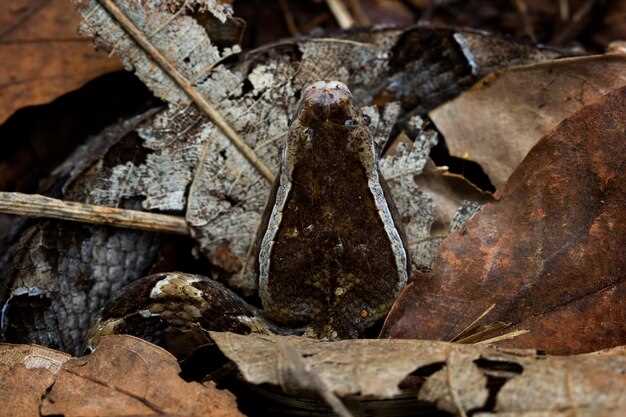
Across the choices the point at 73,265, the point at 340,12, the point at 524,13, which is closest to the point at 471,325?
the point at 73,265

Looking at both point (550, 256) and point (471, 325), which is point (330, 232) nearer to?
point (471, 325)

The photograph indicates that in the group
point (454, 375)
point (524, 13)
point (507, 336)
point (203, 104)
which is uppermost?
point (203, 104)

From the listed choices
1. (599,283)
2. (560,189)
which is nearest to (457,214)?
(560,189)

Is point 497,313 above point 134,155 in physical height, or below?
below

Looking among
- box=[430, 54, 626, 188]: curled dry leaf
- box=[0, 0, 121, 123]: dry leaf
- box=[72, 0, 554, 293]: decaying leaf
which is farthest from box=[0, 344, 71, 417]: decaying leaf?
box=[430, 54, 626, 188]: curled dry leaf

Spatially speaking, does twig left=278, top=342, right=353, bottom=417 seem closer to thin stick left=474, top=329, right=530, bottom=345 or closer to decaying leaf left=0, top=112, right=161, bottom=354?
thin stick left=474, top=329, right=530, bottom=345

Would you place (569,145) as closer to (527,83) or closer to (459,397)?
(527,83)
